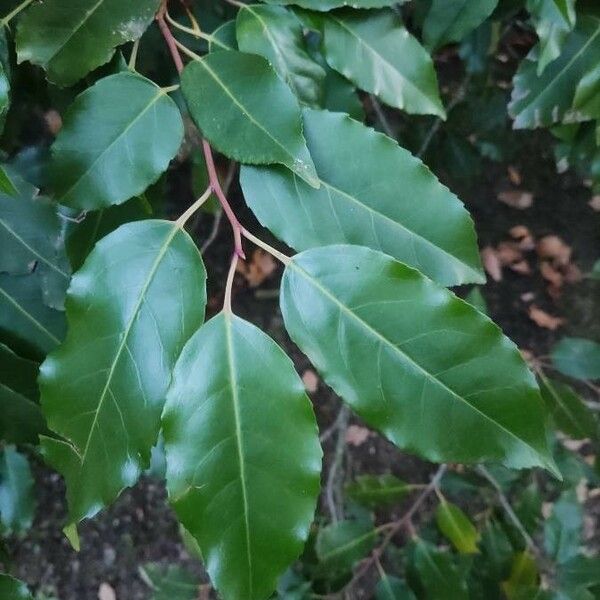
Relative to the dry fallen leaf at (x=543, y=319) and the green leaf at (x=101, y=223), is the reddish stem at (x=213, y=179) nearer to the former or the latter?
the green leaf at (x=101, y=223)

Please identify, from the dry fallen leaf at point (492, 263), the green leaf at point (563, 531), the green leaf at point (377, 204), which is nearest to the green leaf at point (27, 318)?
the green leaf at point (377, 204)

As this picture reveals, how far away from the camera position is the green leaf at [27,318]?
23.8 inches

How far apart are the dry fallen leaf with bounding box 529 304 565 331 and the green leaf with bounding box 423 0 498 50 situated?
3.85 feet

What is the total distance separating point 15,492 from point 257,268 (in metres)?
0.86

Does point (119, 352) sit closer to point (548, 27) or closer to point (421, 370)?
point (421, 370)

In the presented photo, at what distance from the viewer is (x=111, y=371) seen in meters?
0.45

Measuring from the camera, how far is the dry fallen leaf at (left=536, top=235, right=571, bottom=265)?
1.76m

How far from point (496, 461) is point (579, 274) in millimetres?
1443

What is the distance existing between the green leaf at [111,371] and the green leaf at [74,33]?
160mm

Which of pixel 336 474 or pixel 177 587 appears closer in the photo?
pixel 177 587

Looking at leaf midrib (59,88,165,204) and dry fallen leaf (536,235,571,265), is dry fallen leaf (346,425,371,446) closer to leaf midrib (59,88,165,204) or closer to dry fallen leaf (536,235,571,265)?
dry fallen leaf (536,235,571,265)

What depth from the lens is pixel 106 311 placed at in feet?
1.48

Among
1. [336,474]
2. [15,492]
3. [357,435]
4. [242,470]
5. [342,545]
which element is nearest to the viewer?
[242,470]

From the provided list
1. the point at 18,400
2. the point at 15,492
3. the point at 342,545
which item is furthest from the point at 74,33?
the point at 342,545
